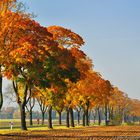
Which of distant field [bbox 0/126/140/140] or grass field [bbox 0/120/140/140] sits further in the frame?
grass field [bbox 0/120/140/140]

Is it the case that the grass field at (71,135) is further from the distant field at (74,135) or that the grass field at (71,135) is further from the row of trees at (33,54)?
the row of trees at (33,54)

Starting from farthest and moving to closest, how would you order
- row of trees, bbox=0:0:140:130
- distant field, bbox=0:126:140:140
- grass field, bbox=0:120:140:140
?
1. row of trees, bbox=0:0:140:130
2. grass field, bbox=0:120:140:140
3. distant field, bbox=0:126:140:140

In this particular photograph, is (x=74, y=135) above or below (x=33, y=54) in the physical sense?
below

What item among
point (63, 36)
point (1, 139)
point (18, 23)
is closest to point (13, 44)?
point (18, 23)

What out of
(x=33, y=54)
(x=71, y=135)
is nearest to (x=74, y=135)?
(x=71, y=135)

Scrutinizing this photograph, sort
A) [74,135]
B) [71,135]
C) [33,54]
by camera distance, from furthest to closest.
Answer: [33,54] → [71,135] → [74,135]

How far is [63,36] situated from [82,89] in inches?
1031

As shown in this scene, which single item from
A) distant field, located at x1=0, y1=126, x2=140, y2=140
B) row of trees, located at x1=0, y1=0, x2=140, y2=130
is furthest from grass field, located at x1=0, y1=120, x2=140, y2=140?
row of trees, located at x1=0, y1=0, x2=140, y2=130

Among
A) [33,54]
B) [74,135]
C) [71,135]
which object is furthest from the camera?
[33,54]

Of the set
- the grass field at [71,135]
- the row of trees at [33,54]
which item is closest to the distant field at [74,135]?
the grass field at [71,135]

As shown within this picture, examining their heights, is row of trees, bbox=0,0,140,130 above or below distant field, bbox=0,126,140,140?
above

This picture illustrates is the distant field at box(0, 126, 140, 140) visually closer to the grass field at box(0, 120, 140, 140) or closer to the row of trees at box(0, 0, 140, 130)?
the grass field at box(0, 120, 140, 140)

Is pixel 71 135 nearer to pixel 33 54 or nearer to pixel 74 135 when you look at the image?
pixel 74 135

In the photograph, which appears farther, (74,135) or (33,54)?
(33,54)
